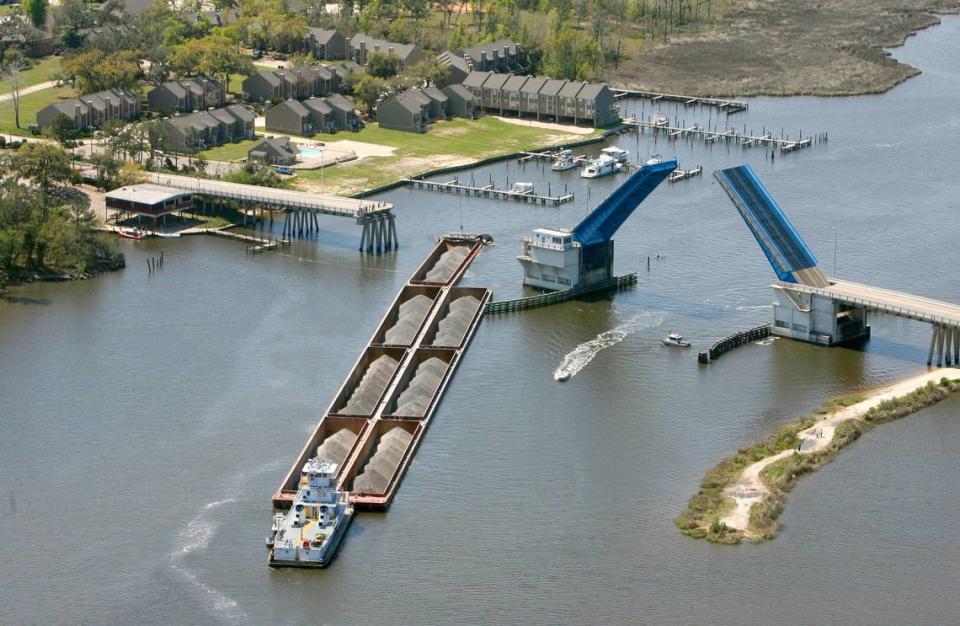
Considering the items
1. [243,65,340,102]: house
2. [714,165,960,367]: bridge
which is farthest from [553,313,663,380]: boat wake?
[243,65,340,102]: house

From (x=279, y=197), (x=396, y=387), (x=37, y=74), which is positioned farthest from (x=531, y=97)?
→ (x=396, y=387)

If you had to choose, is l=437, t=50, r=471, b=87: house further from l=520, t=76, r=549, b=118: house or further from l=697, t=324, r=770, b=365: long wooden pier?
l=697, t=324, r=770, b=365: long wooden pier

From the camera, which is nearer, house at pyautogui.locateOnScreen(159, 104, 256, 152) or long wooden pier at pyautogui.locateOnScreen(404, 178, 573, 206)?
long wooden pier at pyautogui.locateOnScreen(404, 178, 573, 206)

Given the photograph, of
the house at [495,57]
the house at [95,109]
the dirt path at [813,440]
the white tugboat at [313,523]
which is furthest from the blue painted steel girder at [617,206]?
the house at [495,57]

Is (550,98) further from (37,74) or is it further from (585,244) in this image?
(585,244)

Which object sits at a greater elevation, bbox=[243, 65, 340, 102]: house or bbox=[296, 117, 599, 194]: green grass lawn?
bbox=[243, 65, 340, 102]: house

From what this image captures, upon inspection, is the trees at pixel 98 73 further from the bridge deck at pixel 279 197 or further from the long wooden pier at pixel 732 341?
the long wooden pier at pixel 732 341

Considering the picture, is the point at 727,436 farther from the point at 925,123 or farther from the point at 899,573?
the point at 925,123
